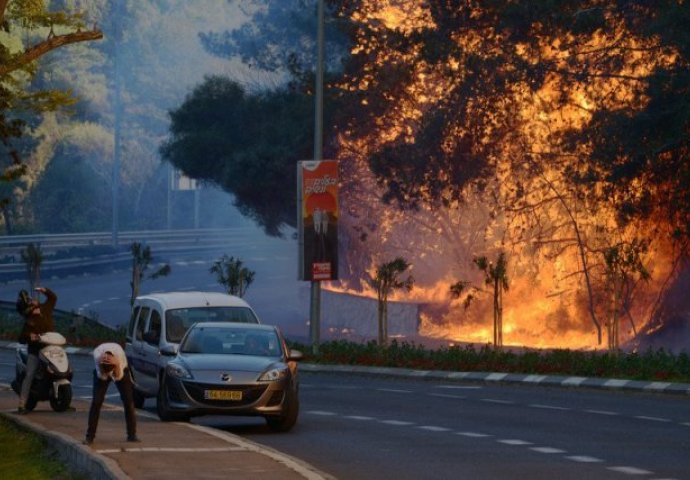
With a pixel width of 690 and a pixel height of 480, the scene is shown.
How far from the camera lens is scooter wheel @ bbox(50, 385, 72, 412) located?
83.2ft

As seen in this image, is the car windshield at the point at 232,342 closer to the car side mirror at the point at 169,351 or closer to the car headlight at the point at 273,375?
the car side mirror at the point at 169,351

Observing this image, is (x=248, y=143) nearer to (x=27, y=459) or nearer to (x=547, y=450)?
(x=547, y=450)

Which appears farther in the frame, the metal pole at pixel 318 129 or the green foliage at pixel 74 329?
the green foliage at pixel 74 329

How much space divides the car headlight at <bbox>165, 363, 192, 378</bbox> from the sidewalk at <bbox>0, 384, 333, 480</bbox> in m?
0.66

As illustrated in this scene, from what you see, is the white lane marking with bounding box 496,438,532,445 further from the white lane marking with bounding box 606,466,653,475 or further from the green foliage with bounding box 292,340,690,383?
the green foliage with bounding box 292,340,690,383

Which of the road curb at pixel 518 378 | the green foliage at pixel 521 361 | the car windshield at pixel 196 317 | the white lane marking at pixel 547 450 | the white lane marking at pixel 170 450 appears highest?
the car windshield at pixel 196 317

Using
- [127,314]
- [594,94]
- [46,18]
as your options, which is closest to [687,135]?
[594,94]

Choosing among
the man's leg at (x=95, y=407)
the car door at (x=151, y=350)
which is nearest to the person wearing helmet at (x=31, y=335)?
the car door at (x=151, y=350)

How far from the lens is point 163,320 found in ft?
90.9

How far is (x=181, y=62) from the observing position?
15525 cm

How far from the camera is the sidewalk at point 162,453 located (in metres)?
16.5

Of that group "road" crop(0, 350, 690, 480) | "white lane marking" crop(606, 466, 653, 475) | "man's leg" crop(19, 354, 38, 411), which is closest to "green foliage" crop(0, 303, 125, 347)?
"road" crop(0, 350, 690, 480)

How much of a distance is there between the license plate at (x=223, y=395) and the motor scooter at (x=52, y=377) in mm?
2952

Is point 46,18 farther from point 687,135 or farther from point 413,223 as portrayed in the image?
point 413,223
